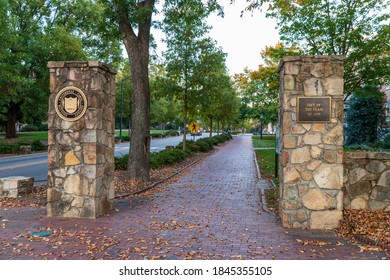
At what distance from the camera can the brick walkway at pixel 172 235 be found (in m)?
5.06

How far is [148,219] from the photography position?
7.05 meters

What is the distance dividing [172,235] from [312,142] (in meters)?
2.98

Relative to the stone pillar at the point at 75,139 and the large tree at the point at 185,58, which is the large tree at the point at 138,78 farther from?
the large tree at the point at 185,58

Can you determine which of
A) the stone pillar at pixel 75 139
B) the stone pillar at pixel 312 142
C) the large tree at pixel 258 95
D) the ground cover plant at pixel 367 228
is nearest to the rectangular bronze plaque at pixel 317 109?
the stone pillar at pixel 312 142

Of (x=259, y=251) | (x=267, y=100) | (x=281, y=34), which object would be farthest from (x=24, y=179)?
(x=267, y=100)

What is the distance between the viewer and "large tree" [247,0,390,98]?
1593 centimetres

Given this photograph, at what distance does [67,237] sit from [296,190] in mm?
4012

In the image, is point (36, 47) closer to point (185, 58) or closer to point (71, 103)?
point (185, 58)

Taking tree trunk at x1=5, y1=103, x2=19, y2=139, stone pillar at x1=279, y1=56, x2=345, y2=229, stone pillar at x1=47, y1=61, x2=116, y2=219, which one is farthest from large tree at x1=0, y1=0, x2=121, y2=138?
stone pillar at x1=279, y1=56, x2=345, y2=229

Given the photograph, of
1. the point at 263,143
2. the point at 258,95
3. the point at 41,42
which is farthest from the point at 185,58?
the point at 258,95

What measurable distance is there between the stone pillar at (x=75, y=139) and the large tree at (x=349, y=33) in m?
11.4

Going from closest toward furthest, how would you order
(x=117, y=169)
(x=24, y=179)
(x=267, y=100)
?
(x=24, y=179), (x=117, y=169), (x=267, y=100)
